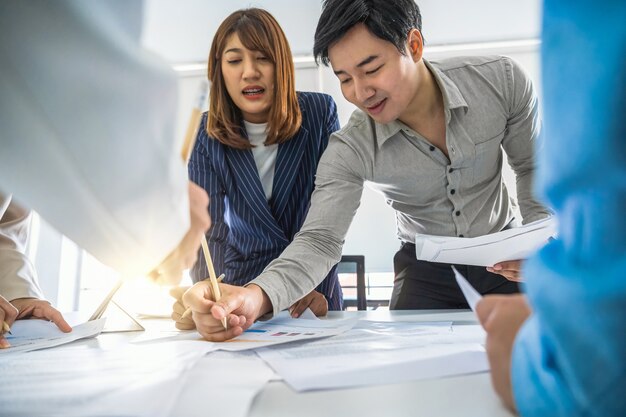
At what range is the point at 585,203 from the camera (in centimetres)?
25

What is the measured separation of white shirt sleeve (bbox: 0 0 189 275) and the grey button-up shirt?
764 millimetres

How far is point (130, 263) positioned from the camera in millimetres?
459

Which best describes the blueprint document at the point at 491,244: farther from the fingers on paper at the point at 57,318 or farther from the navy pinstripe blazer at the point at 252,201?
the fingers on paper at the point at 57,318

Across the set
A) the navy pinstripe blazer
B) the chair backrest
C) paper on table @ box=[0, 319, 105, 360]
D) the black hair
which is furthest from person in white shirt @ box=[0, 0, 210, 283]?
the chair backrest

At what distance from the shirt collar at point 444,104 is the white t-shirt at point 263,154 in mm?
324

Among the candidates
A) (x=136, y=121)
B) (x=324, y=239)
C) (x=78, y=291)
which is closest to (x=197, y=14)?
(x=78, y=291)

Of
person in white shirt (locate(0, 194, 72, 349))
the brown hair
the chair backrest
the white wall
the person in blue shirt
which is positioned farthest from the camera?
the white wall

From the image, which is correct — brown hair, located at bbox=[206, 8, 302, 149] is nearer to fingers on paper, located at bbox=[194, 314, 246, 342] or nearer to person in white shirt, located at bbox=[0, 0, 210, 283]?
fingers on paper, located at bbox=[194, 314, 246, 342]

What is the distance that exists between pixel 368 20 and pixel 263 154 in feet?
1.60

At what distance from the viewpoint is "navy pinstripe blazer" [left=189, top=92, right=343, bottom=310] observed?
4.52 ft

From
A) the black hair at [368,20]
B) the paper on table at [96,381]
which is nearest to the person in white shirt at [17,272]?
the paper on table at [96,381]

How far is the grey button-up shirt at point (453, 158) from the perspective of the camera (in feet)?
4.07

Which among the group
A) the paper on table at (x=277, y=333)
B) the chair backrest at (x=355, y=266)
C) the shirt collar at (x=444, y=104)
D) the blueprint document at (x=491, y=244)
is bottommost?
the chair backrest at (x=355, y=266)

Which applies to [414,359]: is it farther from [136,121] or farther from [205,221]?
[136,121]
